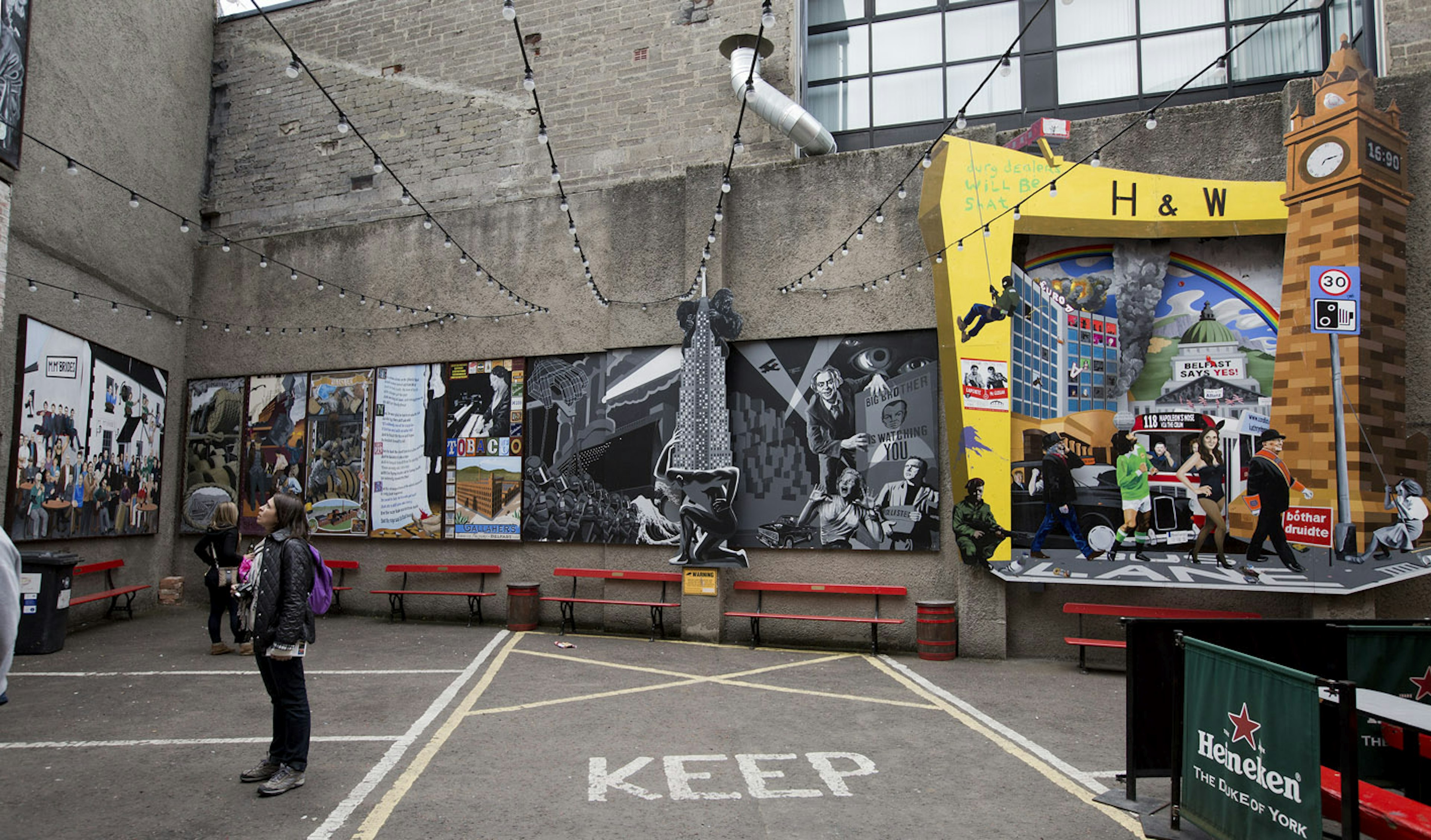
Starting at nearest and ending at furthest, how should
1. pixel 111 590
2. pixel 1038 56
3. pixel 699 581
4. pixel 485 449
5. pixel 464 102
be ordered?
pixel 699 581, pixel 1038 56, pixel 111 590, pixel 485 449, pixel 464 102

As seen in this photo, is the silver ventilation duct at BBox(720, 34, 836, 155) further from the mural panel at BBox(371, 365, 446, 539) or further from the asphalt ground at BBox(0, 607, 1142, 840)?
the asphalt ground at BBox(0, 607, 1142, 840)

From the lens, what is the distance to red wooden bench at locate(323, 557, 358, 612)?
13.1m

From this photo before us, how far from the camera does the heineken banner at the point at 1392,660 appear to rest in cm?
538

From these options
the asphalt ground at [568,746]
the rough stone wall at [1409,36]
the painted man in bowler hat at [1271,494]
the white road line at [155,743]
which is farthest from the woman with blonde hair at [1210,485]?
the white road line at [155,743]

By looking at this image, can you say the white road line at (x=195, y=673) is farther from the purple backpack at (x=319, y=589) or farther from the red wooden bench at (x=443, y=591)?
the purple backpack at (x=319, y=589)

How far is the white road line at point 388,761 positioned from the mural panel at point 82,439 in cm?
665

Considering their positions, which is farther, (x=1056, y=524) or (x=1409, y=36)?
(x=1056, y=524)

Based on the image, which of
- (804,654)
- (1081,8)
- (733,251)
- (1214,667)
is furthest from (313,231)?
(1214,667)

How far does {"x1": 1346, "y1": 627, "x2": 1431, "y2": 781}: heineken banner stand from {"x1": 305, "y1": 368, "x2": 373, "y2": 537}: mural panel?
12266 mm

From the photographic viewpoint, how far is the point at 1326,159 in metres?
9.50

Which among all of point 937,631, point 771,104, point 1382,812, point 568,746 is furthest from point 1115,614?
point 771,104

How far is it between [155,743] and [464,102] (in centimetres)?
1061

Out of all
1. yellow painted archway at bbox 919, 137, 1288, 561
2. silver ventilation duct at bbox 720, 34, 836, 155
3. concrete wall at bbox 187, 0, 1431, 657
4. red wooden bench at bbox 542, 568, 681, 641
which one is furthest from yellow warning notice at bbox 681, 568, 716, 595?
silver ventilation duct at bbox 720, 34, 836, 155

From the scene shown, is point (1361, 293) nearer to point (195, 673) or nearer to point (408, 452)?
point (408, 452)
